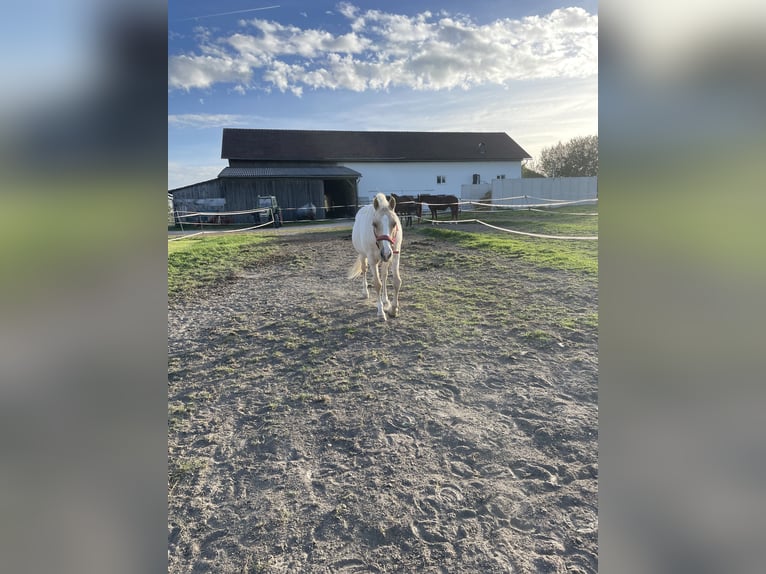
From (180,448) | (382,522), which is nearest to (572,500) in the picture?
(382,522)

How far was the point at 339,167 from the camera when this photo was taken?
1127 inches

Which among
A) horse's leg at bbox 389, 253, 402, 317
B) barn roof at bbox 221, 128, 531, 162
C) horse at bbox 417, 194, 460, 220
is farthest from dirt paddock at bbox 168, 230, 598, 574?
barn roof at bbox 221, 128, 531, 162

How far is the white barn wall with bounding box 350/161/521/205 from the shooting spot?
30.3 meters

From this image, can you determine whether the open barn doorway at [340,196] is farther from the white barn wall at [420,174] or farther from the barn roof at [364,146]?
the barn roof at [364,146]

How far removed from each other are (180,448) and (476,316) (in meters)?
3.85

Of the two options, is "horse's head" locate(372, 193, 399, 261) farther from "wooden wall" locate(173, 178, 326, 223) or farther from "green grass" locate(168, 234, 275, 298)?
"wooden wall" locate(173, 178, 326, 223)

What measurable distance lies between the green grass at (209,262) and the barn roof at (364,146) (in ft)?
57.4

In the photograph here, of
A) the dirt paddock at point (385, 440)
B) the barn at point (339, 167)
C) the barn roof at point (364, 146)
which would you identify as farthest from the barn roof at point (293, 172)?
the dirt paddock at point (385, 440)

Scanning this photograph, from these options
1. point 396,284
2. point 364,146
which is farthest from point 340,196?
point 396,284

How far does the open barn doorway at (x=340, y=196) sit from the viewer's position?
2553cm

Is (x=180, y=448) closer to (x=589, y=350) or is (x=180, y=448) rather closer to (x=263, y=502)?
(x=263, y=502)

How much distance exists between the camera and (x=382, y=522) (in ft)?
6.54

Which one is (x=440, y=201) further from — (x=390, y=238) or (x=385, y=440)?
(x=385, y=440)

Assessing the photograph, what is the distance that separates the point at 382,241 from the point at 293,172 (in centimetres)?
2255
